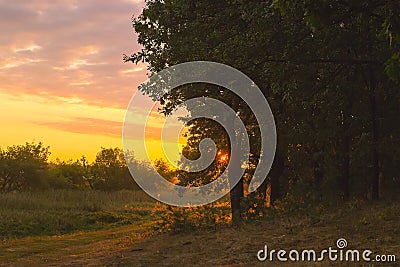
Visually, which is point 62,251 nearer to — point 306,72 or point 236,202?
point 236,202

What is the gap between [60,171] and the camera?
265 feet

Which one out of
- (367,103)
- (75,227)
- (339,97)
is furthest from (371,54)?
(75,227)

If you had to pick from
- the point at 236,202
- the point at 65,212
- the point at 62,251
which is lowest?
the point at 65,212

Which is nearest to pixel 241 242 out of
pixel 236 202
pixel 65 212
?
pixel 236 202

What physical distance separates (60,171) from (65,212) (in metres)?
39.4

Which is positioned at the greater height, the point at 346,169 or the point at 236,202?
the point at 346,169

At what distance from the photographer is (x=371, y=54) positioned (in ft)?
58.6

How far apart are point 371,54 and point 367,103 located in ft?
12.4

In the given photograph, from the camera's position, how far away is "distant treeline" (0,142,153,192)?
67.6 m

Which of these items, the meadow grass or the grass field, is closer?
the grass field

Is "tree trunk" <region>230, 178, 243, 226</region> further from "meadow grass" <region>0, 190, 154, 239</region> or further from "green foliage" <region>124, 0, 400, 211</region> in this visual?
"meadow grass" <region>0, 190, 154, 239</region>

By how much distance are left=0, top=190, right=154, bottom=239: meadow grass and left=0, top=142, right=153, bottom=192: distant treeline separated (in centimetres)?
1274

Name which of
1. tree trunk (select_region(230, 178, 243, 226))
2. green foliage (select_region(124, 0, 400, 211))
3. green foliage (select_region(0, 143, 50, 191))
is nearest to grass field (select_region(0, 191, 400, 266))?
tree trunk (select_region(230, 178, 243, 226))

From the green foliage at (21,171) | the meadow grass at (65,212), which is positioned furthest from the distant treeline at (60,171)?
the meadow grass at (65,212)
